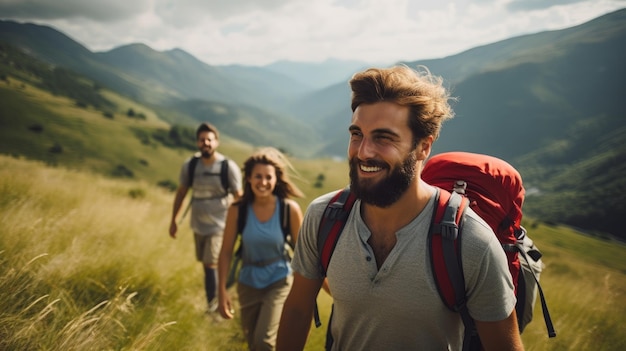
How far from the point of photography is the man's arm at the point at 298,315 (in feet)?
7.77

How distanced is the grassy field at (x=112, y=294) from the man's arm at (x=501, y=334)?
2.11m

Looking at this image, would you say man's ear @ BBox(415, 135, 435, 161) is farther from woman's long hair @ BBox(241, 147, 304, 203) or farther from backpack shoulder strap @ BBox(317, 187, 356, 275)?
woman's long hair @ BBox(241, 147, 304, 203)

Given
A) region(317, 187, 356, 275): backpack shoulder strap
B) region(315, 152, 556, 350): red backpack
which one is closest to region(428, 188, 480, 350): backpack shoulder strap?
region(315, 152, 556, 350): red backpack

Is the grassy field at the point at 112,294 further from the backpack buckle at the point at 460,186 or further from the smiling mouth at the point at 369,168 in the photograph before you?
the backpack buckle at the point at 460,186

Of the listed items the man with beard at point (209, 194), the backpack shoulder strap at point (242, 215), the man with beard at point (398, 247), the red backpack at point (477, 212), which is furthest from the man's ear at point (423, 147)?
the man with beard at point (209, 194)

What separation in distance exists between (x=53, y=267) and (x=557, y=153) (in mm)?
215313

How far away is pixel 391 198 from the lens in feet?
6.81

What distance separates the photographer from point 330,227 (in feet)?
7.35

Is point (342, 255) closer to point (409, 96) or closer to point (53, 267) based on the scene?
point (409, 96)

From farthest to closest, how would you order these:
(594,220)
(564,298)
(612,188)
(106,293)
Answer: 1. (612,188)
2. (594,220)
3. (564,298)
4. (106,293)

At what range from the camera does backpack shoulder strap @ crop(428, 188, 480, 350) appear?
1.85 metres

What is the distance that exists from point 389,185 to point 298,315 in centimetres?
114

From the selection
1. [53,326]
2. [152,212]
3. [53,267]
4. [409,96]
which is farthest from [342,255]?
[152,212]

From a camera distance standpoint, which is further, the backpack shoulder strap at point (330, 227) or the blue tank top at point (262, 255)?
the blue tank top at point (262, 255)
